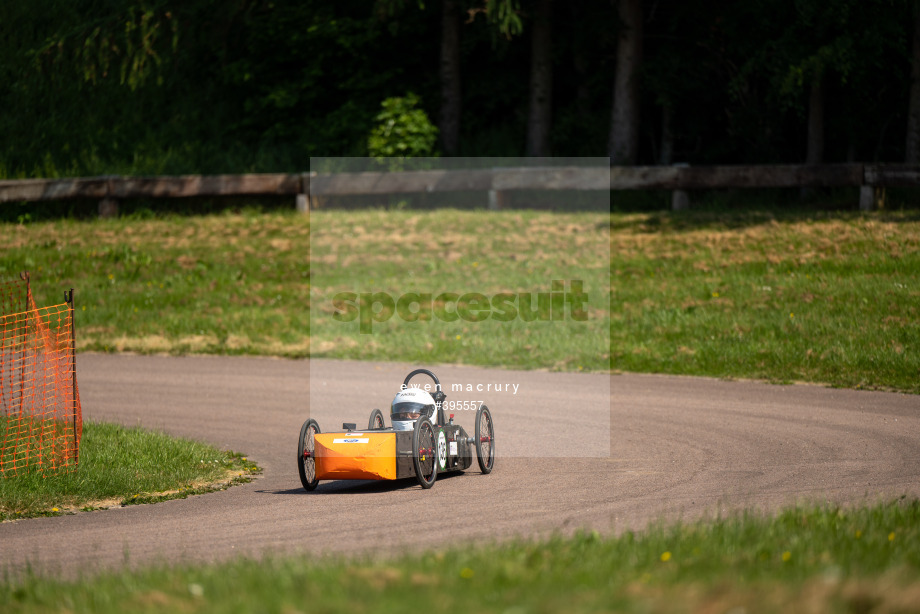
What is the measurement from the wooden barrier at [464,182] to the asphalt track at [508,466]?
10.9 m

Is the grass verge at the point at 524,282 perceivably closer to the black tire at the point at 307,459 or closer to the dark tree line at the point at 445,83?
the dark tree line at the point at 445,83

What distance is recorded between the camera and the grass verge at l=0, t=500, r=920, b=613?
4.79 meters

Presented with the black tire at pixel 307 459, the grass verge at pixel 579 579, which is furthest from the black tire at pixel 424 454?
the grass verge at pixel 579 579

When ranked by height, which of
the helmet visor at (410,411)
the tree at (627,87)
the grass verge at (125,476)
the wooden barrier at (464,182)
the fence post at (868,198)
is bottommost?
the grass verge at (125,476)

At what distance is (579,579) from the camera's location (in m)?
5.38

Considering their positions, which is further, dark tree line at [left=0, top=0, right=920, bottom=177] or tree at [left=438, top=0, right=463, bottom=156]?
tree at [left=438, top=0, right=463, bottom=156]

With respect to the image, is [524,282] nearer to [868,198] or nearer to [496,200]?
[496,200]

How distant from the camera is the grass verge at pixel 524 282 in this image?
17859 millimetres

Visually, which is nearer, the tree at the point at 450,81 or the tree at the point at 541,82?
the tree at the point at 541,82

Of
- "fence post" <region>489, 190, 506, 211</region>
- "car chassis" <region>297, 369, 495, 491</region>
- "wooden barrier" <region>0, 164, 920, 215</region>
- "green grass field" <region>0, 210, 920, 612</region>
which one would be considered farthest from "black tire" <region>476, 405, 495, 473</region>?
"fence post" <region>489, 190, 506, 211</region>

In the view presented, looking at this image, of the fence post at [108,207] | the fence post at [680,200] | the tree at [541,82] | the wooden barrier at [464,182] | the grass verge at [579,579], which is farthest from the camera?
the tree at [541,82]

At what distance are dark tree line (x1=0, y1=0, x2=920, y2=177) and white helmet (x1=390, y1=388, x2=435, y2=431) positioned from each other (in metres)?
18.9

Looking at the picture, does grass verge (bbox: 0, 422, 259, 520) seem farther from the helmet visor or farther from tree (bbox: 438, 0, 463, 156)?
tree (bbox: 438, 0, 463, 156)

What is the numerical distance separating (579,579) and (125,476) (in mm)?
6445
